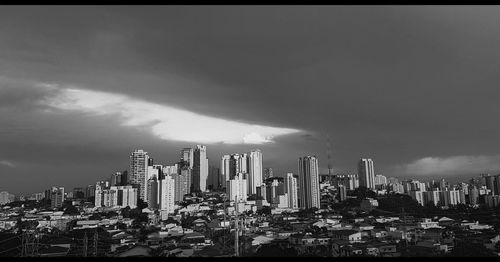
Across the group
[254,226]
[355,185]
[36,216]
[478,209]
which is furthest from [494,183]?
[36,216]

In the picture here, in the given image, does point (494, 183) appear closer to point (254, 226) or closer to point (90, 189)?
point (254, 226)

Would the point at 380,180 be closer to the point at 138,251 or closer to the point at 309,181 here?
the point at 309,181

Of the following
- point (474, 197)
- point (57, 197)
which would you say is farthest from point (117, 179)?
point (474, 197)

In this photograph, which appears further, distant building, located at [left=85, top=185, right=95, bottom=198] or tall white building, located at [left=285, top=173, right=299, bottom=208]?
distant building, located at [left=85, top=185, right=95, bottom=198]

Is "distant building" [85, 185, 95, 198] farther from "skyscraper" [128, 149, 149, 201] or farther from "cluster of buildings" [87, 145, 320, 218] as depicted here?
"skyscraper" [128, 149, 149, 201]

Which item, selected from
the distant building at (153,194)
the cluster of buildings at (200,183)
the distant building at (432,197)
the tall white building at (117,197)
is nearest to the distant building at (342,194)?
the cluster of buildings at (200,183)

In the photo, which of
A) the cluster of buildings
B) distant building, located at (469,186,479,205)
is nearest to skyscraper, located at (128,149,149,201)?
the cluster of buildings
